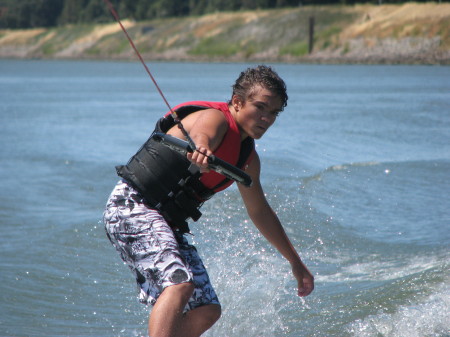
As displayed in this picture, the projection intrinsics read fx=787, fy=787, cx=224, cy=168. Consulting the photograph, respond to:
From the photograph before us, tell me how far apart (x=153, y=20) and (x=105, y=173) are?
8471cm

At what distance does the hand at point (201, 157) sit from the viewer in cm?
342

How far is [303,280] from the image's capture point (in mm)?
4426

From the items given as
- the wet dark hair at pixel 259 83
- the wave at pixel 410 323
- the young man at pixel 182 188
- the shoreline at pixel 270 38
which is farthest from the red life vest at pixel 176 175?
the shoreline at pixel 270 38

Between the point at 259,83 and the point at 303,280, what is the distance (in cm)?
121

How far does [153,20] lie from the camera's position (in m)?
94.0

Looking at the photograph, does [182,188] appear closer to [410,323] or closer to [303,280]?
[303,280]

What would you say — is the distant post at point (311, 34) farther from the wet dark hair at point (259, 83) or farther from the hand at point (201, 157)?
the hand at point (201, 157)

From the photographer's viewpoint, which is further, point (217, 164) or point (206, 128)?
point (206, 128)

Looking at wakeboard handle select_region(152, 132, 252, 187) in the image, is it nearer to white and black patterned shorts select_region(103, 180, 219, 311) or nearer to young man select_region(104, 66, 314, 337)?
young man select_region(104, 66, 314, 337)

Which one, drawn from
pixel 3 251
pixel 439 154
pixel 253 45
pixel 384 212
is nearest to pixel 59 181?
pixel 3 251

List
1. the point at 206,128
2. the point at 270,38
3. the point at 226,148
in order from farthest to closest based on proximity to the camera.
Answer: the point at 270,38 → the point at 226,148 → the point at 206,128

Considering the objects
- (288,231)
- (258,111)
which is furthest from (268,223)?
(288,231)

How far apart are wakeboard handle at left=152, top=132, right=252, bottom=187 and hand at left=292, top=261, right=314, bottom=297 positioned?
106 cm

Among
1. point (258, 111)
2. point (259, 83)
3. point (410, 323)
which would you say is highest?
point (259, 83)
